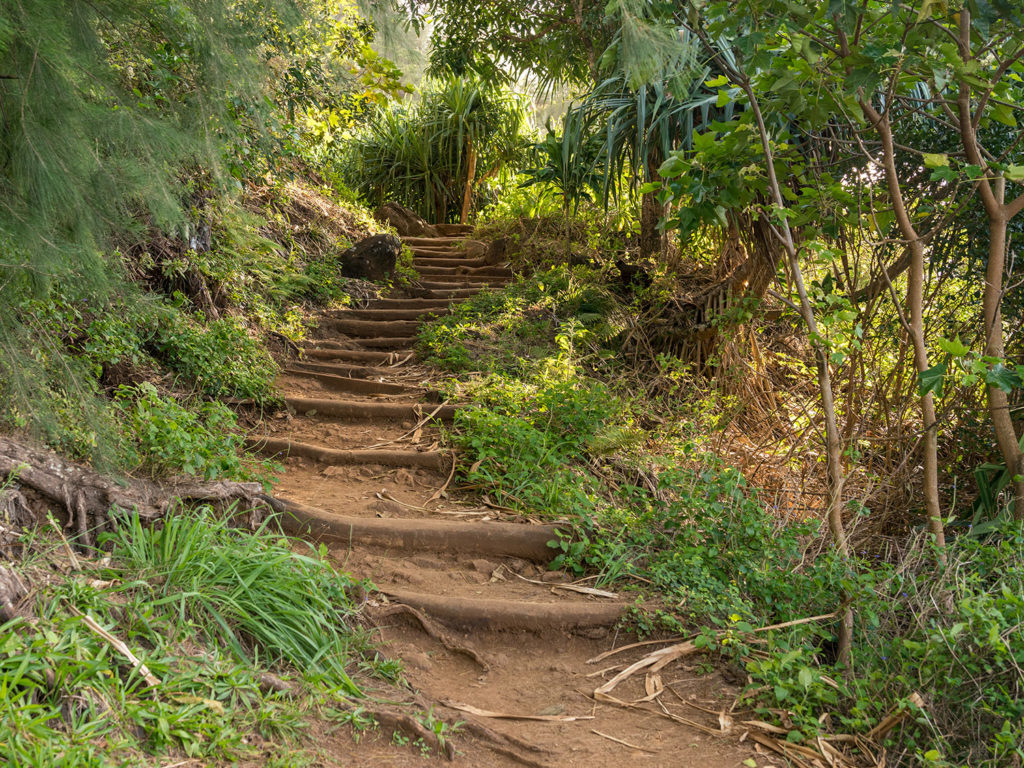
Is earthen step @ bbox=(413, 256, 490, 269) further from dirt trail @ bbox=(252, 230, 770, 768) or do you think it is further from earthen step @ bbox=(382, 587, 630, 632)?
earthen step @ bbox=(382, 587, 630, 632)

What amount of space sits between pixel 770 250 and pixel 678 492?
7.03 feet

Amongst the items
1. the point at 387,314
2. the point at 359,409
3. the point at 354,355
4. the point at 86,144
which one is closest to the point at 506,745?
the point at 86,144

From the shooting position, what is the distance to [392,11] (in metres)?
7.64

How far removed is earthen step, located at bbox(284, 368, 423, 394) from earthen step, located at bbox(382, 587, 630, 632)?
269 cm

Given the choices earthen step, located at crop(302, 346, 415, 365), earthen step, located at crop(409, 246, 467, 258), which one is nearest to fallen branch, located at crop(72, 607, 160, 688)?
earthen step, located at crop(302, 346, 415, 365)

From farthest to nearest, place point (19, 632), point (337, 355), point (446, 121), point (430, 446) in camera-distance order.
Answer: point (446, 121)
point (337, 355)
point (430, 446)
point (19, 632)

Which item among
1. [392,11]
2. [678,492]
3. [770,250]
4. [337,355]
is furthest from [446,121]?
[678,492]

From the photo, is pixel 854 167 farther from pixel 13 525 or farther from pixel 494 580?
pixel 13 525

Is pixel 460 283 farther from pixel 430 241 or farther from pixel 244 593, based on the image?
pixel 244 593

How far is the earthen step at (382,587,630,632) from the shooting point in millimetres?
3146

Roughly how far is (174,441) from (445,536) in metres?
1.30

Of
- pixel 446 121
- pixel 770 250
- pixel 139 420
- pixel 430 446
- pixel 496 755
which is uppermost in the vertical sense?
pixel 446 121

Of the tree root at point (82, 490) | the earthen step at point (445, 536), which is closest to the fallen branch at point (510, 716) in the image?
the earthen step at point (445, 536)

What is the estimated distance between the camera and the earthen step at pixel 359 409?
5.32 meters
